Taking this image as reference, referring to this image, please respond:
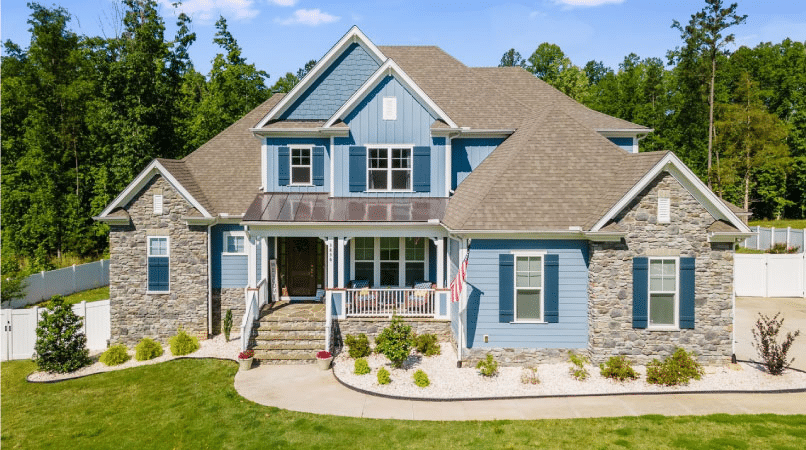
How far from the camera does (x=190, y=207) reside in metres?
16.5

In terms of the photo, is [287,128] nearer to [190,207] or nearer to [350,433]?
[190,207]

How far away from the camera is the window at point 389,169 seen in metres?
17.2

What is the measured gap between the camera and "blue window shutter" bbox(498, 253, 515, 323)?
13.5 metres

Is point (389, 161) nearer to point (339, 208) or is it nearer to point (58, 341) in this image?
point (339, 208)

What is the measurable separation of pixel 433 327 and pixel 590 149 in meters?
7.50

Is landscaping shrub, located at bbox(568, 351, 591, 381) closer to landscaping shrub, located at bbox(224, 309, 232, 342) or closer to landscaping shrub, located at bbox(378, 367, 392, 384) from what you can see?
landscaping shrub, located at bbox(378, 367, 392, 384)

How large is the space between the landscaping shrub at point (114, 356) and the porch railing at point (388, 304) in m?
7.08

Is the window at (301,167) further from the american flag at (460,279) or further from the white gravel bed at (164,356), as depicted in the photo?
the american flag at (460,279)

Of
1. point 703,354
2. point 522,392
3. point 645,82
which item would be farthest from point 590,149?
point 645,82

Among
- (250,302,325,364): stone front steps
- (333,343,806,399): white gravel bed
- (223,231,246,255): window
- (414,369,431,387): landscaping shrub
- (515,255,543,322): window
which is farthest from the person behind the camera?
(223,231,246,255): window

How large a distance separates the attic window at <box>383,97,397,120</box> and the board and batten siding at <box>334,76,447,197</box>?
106mm

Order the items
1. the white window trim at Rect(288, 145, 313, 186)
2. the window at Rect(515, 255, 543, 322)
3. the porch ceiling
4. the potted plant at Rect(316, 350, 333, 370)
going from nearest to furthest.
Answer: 1. the window at Rect(515, 255, 543, 322)
2. the potted plant at Rect(316, 350, 333, 370)
3. the porch ceiling
4. the white window trim at Rect(288, 145, 313, 186)

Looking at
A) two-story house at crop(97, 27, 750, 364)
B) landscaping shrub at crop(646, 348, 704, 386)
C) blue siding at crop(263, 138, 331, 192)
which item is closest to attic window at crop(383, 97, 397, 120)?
two-story house at crop(97, 27, 750, 364)

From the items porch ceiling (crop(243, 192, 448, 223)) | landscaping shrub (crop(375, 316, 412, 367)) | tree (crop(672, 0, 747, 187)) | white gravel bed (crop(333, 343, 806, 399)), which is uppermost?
tree (crop(672, 0, 747, 187))
